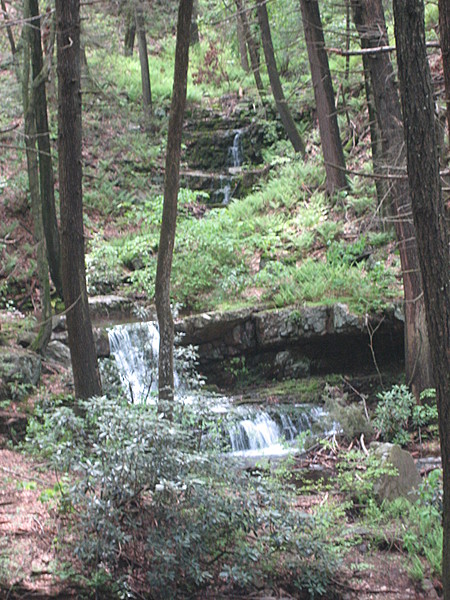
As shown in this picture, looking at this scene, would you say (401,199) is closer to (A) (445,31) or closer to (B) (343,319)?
(B) (343,319)

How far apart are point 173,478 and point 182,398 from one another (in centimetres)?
223

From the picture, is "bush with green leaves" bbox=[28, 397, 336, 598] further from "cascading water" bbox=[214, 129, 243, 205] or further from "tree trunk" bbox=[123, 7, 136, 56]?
"tree trunk" bbox=[123, 7, 136, 56]

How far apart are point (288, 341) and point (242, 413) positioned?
8.77ft

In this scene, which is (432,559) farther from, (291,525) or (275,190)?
(275,190)

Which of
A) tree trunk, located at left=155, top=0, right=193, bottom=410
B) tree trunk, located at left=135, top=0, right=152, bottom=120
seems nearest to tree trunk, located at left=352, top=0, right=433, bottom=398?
tree trunk, located at left=155, top=0, right=193, bottom=410

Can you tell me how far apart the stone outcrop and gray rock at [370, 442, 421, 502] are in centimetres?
407

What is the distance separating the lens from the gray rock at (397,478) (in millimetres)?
6996

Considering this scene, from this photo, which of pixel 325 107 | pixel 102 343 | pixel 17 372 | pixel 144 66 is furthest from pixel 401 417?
pixel 144 66

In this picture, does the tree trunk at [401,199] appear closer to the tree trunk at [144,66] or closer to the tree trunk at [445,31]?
the tree trunk at [445,31]

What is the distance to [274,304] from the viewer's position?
472 inches

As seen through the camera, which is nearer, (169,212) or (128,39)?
(169,212)

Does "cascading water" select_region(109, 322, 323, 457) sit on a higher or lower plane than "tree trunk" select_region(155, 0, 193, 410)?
lower

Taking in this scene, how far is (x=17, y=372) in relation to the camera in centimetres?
866

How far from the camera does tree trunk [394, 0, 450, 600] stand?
4379 mm
